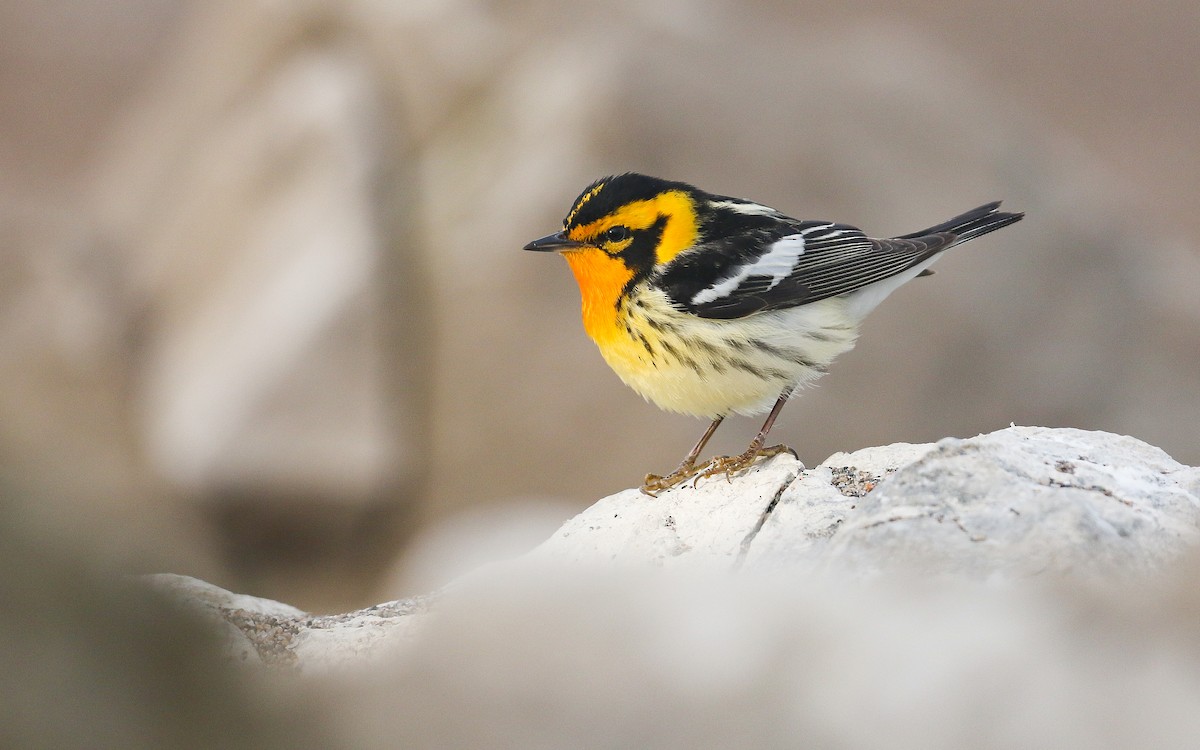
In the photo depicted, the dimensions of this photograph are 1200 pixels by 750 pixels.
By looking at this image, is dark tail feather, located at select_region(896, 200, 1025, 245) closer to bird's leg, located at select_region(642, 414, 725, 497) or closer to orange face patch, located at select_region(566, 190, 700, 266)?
orange face patch, located at select_region(566, 190, 700, 266)

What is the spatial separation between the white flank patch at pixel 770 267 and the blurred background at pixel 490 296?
8.59 feet

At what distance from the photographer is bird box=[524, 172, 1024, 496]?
Answer: 4.29m

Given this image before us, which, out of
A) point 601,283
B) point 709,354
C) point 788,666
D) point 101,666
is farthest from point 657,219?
point 101,666

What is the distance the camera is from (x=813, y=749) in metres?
1.73

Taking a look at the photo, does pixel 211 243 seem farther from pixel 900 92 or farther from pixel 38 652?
pixel 38 652

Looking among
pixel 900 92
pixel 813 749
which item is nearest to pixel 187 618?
pixel 813 749

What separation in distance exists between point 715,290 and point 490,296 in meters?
3.83

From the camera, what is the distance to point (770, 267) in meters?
4.55

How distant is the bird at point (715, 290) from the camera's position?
4.29m

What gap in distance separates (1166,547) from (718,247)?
7.08ft

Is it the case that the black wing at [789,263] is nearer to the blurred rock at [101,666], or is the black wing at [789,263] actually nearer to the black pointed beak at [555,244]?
the black pointed beak at [555,244]

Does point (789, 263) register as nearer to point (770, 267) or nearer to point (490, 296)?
point (770, 267)

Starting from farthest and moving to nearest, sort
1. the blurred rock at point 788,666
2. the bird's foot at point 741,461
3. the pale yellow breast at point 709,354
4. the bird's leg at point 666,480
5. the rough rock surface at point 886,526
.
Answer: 1. the pale yellow breast at point 709,354
2. the bird's leg at point 666,480
3. the bird's foot at point 741,461
4. the rough rock surface at point 886,526
5. the blurred rock at point 788,666

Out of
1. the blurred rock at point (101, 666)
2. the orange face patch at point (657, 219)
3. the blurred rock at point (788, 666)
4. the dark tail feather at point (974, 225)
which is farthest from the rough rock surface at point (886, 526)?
the dark tail feather at point (974, 225)
